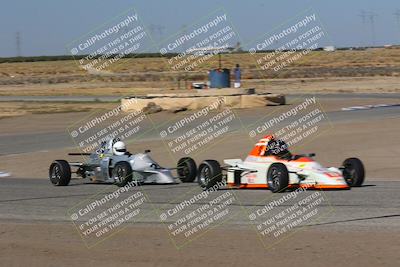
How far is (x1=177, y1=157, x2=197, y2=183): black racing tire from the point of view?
18.4m

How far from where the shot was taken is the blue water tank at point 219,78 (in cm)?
4525

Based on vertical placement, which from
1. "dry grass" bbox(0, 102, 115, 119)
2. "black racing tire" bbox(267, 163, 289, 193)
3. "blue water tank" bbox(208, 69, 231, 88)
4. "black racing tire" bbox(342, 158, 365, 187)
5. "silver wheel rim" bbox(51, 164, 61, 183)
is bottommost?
"black racing tire" bbox(342, 158, 365, 187)

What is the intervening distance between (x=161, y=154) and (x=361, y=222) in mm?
15038

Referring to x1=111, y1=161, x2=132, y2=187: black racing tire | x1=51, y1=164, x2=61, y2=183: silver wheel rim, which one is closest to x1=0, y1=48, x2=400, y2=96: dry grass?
x1=51, y1=164, x2=61, y2=183: silver wheel rim

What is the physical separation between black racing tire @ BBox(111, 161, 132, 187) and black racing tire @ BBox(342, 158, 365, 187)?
4267 millimetres

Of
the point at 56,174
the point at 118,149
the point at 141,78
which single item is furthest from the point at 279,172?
the point at 141,78

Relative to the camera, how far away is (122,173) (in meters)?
17.8

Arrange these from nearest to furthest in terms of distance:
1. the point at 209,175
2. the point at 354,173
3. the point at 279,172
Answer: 1. the point at 279,172
2. the point at 354,173
3. the point at 209,175

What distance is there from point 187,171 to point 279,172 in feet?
11.0

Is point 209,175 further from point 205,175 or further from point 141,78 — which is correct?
point 141,78

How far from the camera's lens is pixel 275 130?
1266 inches

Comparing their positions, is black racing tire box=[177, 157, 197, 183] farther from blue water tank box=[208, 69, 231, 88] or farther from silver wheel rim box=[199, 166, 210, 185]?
blue water tank box=[208, 69, 231, 88]

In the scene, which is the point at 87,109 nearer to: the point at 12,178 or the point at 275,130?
the point at 275,130

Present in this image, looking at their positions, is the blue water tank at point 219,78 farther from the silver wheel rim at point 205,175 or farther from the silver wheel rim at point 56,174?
the silver wheel rim at point 205,175
